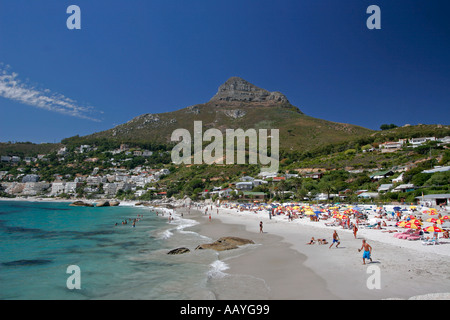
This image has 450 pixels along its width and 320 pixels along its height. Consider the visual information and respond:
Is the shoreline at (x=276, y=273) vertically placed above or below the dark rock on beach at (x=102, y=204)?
above

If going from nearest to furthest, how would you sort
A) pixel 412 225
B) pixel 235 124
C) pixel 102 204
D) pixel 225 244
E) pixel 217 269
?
pixel 217 269, pixel 412 225, pixel 225 244, pixel 102 204, pixel 235 124

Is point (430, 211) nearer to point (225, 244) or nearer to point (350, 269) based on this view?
point (350, 269)

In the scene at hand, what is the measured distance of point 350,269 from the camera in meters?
9.56

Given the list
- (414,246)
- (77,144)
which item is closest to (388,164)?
(414,246)

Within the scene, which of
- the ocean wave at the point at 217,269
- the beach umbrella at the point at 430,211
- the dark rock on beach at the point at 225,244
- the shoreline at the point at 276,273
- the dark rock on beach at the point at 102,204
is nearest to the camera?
the shoreline at the point at 276,273

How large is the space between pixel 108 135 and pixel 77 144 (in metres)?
20.6

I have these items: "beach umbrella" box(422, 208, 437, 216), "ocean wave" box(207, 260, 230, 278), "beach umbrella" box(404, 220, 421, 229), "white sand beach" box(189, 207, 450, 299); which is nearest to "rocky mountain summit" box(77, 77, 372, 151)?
"beach umbrella" box(422, 208, 437, 216)

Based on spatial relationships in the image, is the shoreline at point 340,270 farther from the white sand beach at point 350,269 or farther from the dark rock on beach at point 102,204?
the dark rock on beach at point 102,204

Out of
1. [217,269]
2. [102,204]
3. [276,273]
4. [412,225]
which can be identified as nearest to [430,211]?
[412,225]

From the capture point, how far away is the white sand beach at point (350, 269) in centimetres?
721

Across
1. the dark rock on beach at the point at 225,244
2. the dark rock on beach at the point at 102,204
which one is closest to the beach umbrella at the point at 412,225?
the dark rock on beach at the point at 225,244

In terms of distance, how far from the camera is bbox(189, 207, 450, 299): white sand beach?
7.21 metres

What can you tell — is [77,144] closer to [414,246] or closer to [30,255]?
[30,255]

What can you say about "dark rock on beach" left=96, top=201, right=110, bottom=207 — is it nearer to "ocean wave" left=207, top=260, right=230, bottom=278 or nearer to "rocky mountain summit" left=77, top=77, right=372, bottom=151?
"rocky mountain summit" left=77, top=77, right=372, bottom=151
